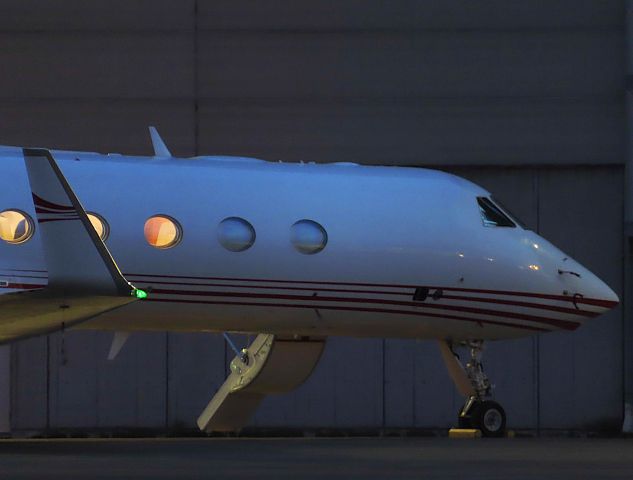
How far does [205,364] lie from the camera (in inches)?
1216

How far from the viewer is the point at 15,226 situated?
21.0 metres

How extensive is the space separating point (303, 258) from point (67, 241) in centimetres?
658

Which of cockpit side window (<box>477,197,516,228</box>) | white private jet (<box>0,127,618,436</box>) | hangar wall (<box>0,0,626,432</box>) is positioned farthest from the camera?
hangar wall (<box>0,0,626,432</box>)

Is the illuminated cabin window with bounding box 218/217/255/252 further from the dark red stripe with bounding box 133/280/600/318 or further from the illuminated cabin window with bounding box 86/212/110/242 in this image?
the illuminated cabin window with bounding box 86/212/110/242

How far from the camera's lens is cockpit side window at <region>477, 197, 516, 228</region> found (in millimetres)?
24078

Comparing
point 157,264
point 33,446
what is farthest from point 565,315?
point 33,446

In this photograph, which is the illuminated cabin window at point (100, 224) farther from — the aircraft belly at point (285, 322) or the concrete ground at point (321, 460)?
the concrete ground at point (321, 460)

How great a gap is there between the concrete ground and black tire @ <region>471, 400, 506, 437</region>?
3010 millimetres

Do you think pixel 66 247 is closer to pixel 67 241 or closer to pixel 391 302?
pixel 67 241

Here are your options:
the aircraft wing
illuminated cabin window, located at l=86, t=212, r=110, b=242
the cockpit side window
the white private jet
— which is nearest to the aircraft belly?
the white private jet

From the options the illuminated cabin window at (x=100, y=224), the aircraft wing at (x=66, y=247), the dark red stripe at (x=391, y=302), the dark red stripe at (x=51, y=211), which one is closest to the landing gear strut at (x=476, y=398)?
the dark red stripe at (x=391, y=302)

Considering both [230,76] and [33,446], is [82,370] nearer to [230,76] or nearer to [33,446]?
[230,76]

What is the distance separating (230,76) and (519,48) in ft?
17.4

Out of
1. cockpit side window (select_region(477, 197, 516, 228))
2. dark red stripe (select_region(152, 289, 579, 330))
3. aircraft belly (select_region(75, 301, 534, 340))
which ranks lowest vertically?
aircraft belly (select_region(75, 301, 534, 340))
